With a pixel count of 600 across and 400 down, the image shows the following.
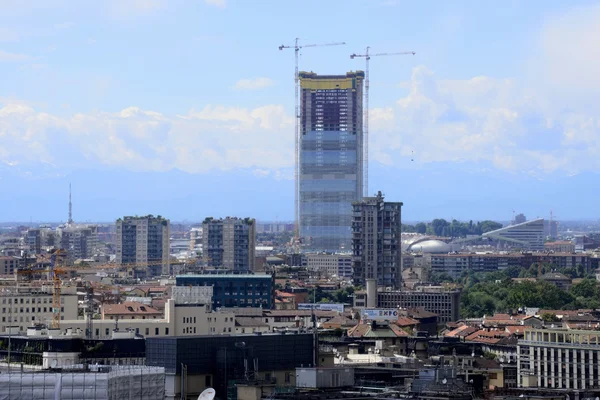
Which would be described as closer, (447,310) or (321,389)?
(321,389)

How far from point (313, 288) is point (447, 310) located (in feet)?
74.2

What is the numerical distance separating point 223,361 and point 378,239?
113578 mm

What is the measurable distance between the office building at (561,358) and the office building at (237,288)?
1692 inches

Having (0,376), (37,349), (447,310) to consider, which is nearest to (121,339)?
(37,349)

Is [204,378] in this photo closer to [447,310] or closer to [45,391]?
[45,391]

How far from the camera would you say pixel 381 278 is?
166000 millimetres

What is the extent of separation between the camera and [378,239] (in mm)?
166125

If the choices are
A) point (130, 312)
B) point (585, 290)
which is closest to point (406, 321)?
point (130, 312)

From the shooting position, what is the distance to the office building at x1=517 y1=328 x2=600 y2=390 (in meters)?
80.3

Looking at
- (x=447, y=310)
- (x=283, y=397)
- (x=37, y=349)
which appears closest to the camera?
(x=283, y=397)

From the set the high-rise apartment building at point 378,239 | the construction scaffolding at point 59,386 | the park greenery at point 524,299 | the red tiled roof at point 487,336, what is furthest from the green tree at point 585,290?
the construction scaffolding at point 59,386

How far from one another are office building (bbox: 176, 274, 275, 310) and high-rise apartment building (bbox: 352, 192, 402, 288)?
105ft

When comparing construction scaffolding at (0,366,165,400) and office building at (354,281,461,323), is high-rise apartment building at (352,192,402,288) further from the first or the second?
construction scaffolding at (0,366,165,400)

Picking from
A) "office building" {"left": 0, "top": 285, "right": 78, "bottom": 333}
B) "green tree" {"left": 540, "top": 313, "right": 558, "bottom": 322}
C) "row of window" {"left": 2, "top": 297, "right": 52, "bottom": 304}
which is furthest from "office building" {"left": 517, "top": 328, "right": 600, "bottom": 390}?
"green tree" {"left": 540, "top": 313, "right": 558, "bottom": 322}
